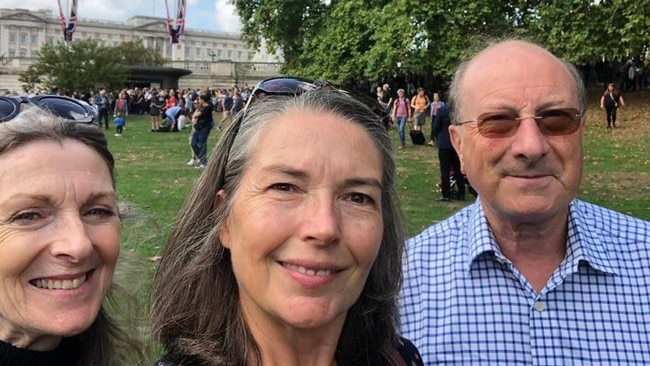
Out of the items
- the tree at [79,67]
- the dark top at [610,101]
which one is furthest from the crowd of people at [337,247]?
the tree at [79,67]

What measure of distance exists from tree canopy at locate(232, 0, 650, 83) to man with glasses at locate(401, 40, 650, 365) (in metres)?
16.8

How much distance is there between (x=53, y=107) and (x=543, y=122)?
68.5 inches

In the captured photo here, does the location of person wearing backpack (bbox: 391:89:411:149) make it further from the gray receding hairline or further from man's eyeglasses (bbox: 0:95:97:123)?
man's eyeglasses (bbox: 0:95:97:123)

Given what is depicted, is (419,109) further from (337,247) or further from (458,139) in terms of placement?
(337,247)

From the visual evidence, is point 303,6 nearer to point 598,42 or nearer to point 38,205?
point 598,42

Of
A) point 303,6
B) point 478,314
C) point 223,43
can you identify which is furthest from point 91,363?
point 223,43

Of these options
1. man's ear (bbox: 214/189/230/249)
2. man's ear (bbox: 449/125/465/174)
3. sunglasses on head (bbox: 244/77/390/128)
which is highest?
sunglasses on head (bbox: 244/77/390/128)

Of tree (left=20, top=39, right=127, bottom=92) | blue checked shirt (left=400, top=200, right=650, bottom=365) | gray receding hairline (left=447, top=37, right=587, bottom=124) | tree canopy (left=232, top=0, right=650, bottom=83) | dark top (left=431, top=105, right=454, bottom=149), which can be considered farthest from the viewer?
tree (left=20, top=39, right=127, bottom=92)

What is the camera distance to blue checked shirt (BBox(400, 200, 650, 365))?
2250 mm

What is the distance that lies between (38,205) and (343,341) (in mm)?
965

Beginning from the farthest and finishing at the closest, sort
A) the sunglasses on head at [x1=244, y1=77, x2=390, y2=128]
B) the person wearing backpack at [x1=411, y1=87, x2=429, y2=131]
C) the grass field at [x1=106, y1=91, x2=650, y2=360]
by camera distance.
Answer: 1. the person wearing backpack at [x1=411, y1=87, x2=429, y2=131]
2. the grass field at [x1=106, y1=91, x2=650, y2=360]
3. the sunglasses on head at [x1=244, y1=77, x2=390, y2=128]

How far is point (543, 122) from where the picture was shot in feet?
7.78

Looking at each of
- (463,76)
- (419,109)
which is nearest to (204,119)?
(419,109)

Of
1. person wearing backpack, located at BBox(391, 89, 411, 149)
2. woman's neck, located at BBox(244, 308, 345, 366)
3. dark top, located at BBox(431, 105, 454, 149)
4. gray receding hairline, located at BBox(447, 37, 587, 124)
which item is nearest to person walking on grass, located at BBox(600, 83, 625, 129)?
person wearing backpack, located at BBox(391, 89, 411, 149)
